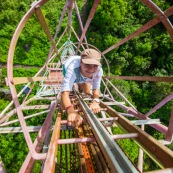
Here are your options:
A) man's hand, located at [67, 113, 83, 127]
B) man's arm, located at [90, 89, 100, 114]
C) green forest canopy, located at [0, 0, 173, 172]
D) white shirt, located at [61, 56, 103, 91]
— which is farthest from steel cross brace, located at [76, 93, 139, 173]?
green forest canopy, located at [0, 0, 173, 172]

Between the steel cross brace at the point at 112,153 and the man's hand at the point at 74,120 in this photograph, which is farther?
the man's hand at the point at 74,120

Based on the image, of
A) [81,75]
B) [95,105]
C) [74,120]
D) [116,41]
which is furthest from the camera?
[116,41]

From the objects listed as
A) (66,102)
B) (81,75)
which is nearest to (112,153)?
(66,102)

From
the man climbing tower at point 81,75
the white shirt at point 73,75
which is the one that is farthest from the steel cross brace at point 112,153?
the white shirt at point 73,75

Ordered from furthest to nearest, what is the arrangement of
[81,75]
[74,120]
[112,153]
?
[81,75]
[74,120]
[112,153]

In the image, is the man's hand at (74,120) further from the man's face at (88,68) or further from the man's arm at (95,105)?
the man's face at (88,68)

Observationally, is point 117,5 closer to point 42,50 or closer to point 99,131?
point 42,50

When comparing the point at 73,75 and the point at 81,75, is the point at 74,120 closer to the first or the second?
the point at 73,75

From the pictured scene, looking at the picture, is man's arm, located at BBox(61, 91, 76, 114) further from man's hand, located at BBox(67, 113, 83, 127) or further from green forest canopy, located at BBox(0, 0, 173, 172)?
green forest canopy, located at BBox(0, 0, 173, 172)

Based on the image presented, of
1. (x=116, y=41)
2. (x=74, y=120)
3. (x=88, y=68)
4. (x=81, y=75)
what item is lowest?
(x=74, y=120)

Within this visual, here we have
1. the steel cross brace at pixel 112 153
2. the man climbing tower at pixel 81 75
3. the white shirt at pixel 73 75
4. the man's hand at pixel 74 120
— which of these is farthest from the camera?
the white shirt at pixel 73 75

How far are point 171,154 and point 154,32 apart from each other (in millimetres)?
18448

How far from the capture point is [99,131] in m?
2.28

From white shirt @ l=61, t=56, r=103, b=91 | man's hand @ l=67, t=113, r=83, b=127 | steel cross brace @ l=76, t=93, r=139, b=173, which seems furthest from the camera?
white shirt @ l=61, t=56, r=103, b=91
